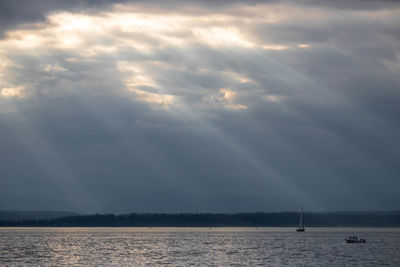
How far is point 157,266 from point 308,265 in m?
32.0

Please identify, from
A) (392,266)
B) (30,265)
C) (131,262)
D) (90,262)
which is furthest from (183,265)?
(392,266)

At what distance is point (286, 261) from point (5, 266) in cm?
6102

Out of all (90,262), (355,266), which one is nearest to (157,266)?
(90,262)

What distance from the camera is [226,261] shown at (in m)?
129

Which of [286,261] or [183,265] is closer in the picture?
[183,265]

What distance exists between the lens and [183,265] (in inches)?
4626

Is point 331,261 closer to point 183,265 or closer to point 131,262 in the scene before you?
point 183,265

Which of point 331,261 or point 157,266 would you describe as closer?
point 157,266

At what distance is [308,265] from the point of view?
120 m

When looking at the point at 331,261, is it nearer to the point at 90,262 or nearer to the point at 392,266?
the point at 392,266

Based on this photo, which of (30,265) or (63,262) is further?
(63,262)

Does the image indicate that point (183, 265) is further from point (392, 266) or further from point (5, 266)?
point (392, 266)

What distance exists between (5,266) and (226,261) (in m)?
47.5

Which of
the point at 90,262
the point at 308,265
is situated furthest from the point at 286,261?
the point at 90,262
